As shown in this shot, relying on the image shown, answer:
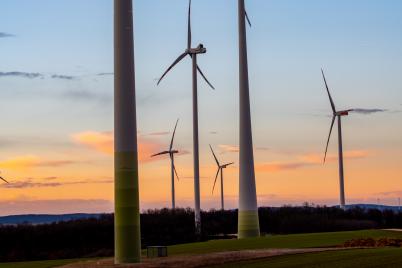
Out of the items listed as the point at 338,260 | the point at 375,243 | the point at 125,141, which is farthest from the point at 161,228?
the point at 338,260

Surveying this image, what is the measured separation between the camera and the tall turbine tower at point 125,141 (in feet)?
149

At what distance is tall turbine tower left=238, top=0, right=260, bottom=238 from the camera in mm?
69375

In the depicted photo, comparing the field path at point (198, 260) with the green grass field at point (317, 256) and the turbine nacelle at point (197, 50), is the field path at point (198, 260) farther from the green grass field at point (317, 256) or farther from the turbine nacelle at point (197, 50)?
the turbine nacelle at point (197, 50)

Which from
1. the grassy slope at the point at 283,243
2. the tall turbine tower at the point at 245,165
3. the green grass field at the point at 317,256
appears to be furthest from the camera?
the tall turbine tower at the point at 245,165

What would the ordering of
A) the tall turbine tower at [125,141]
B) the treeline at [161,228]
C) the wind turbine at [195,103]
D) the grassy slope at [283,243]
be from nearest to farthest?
the tall turbine tower at [125,141]
the grassy slope at [283,243]
the wind turbine at [195,103]
the treeline at [161,228]

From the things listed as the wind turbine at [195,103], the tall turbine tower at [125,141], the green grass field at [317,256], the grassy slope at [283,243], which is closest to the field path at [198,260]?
the tall turbine tower at [125,141]

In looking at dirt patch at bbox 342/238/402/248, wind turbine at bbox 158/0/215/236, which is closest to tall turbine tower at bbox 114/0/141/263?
dirt patch at bbox 342/238/402/248

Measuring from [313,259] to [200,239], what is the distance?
42561 mm

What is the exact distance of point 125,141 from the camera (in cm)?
4541

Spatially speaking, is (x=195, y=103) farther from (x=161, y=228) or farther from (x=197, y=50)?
(x=161, y=228)

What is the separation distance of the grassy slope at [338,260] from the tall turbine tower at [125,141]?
6.68 m

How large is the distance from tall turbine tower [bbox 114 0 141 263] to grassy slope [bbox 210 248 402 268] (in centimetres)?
668

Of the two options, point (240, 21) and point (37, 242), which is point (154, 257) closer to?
point (240, 21)

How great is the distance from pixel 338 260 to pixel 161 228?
2491 inches
